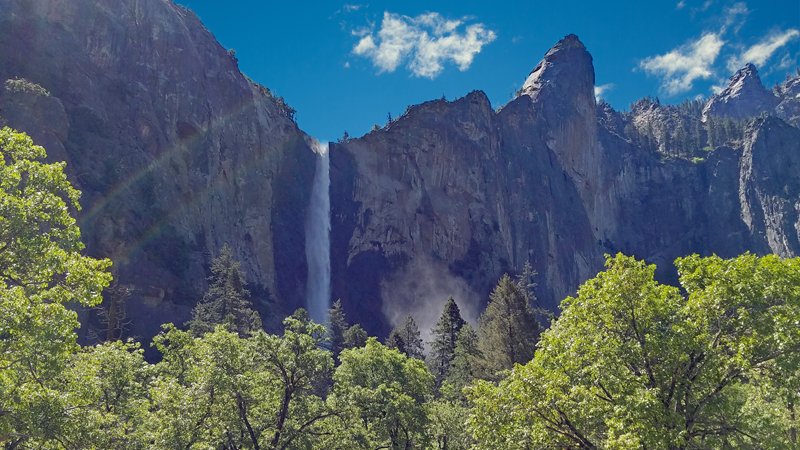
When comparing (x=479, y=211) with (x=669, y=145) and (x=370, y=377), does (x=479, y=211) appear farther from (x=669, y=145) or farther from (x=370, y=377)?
(x=669, y=145)

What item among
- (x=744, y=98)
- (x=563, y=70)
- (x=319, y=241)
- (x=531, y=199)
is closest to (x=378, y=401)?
(x=319, y=241)

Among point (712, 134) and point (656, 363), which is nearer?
point (656, 363)

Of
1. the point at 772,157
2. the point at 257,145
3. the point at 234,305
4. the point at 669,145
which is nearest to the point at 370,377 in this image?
the point at 234,305

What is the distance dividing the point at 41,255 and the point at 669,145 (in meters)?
149

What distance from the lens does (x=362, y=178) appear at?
79.7m

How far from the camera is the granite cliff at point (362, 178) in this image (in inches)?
1891

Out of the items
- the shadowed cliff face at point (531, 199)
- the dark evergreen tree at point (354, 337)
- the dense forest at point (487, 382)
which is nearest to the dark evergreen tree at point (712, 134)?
the shadowed cliff face at point (531, 199)

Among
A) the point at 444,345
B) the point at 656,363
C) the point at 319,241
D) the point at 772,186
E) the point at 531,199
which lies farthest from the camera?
the point at 772,186

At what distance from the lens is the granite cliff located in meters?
48.0

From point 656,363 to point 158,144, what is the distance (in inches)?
2172

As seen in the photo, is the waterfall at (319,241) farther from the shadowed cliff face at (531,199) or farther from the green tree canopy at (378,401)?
the green tree canopy at (378,401)

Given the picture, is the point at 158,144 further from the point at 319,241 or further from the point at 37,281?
the point at 37,281

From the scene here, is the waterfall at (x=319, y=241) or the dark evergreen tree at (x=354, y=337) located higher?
the waterfall at (x=319, y=241)

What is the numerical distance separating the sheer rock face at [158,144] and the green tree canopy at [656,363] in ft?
131
